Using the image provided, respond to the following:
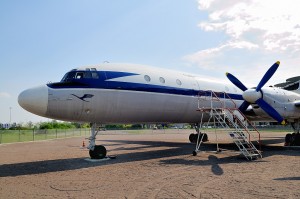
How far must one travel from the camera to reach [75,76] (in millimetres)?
13484

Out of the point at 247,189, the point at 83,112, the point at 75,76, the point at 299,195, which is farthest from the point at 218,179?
the point at 75,76

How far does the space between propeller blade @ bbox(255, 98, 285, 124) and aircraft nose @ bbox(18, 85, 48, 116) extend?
12.0m

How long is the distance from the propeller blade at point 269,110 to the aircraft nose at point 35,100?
1203 centimetres

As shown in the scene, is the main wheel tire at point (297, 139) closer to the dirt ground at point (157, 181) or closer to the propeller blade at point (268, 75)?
the propeller blade at point (268, 75)

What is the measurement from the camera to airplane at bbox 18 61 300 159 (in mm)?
12477

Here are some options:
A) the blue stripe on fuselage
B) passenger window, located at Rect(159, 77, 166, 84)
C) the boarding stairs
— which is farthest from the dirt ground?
passenger window, located at Rect(159, 77, 166, 84)

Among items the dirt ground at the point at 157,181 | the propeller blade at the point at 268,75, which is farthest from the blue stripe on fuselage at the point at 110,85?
→ the propeller blade at the point at 268,75

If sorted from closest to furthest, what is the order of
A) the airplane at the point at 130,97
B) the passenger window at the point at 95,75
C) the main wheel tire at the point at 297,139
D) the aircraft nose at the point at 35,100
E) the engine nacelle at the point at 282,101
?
the aircraft nose at the point at 35,100, the airplane at the point at 130,97, the passenger window at the point at 95,75, the engine nacelle at the point at 282,101, the main wheel tire at the point at 297,139

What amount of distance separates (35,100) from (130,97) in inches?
183

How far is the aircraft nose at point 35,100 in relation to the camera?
38.7ft

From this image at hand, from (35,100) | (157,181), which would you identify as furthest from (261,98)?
(35,100)

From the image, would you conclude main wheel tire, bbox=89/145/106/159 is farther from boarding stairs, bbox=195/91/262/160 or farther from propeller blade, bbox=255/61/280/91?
propeller blade, bbox=255/61/280/91

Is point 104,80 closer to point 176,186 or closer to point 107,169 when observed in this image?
point 107,169

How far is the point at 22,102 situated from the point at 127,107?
16.4 feet
